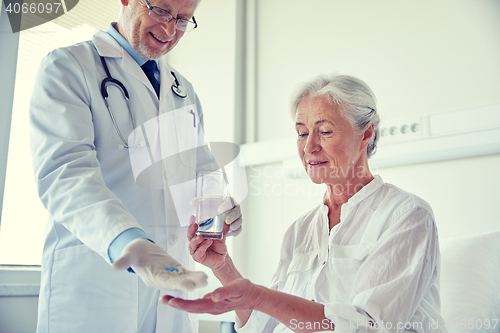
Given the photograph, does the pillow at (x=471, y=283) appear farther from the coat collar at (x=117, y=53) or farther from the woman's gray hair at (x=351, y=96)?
the coat collar at (x=117, y=53)

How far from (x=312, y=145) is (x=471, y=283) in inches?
27.7

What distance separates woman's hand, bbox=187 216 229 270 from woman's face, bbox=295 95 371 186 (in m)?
0.38

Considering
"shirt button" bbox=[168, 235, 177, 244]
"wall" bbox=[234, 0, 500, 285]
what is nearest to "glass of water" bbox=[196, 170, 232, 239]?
"shirt button" bbox=[168, 235, 177, 244]

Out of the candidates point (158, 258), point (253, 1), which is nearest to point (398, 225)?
point (158, 258)

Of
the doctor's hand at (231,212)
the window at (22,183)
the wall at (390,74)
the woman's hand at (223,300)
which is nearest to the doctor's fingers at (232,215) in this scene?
the doctor's hand at (231,212)

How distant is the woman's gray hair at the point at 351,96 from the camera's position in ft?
4.17

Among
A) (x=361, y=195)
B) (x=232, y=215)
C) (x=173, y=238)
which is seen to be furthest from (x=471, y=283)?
(x=173, y=238)

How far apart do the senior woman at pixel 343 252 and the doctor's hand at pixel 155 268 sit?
46 mm

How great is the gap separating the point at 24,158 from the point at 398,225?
1.70 m

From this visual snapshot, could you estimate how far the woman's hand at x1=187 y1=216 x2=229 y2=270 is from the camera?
113 centimetres

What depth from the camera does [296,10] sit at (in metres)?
2.52

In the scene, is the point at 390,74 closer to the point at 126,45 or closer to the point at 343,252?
the point at 343,252

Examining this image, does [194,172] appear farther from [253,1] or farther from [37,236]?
[253,1]

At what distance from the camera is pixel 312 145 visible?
1.32 metres
